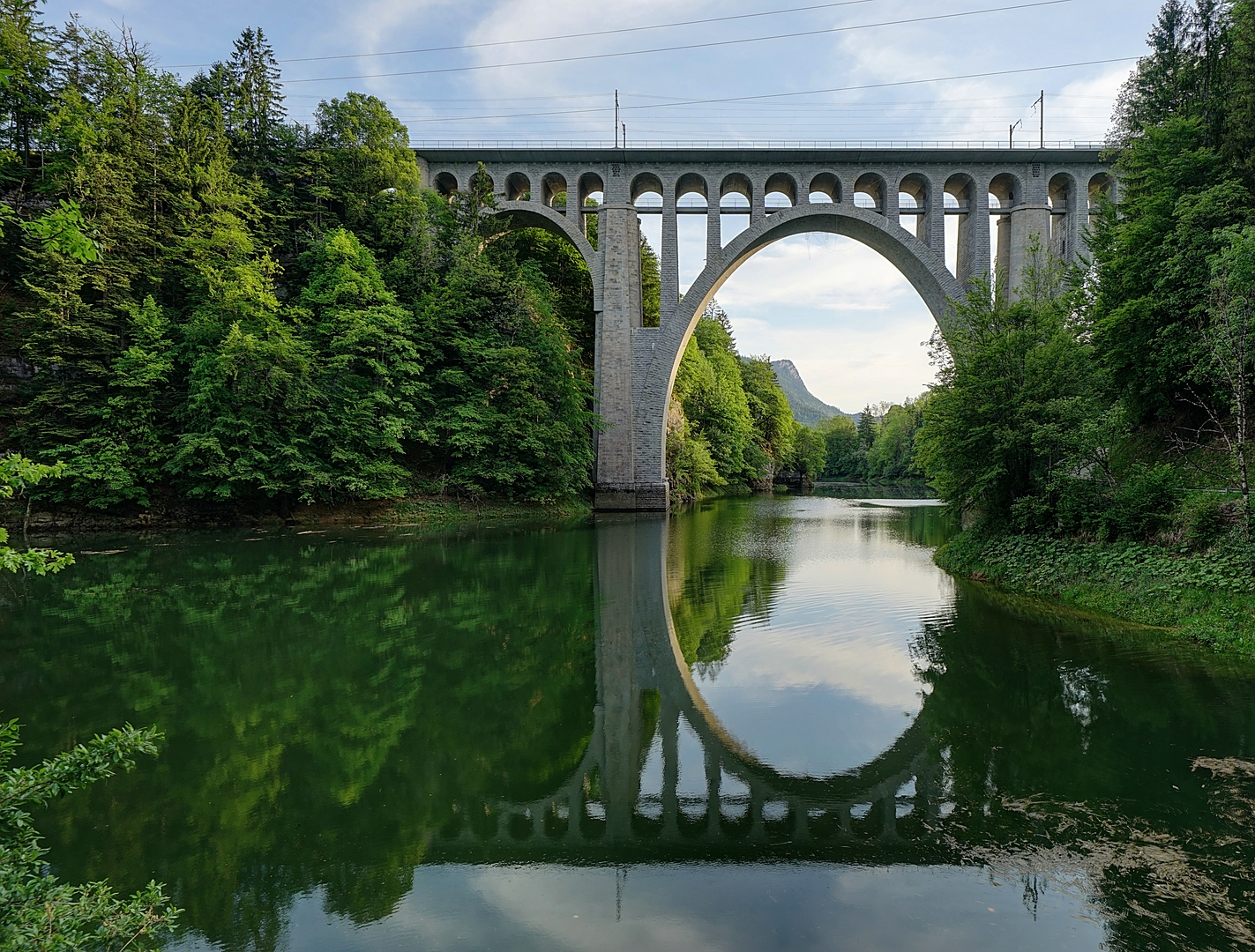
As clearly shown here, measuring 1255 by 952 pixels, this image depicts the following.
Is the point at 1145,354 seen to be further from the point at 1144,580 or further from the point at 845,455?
the point at 845,455

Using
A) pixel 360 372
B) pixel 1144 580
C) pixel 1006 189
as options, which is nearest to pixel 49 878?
pixel 1144 580

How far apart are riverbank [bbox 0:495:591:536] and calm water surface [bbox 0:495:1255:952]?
1096 cm

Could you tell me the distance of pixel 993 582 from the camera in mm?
11438

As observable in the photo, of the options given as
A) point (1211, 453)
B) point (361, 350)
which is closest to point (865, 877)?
point (1211, 453)

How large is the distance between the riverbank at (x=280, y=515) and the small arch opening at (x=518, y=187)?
13804 millimetres

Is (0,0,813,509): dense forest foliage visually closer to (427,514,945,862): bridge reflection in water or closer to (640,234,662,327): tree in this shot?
(640,234,662,327): tree

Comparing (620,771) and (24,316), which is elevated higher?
(24,316)

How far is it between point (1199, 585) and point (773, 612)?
5031mm

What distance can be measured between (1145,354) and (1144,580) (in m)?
4.86

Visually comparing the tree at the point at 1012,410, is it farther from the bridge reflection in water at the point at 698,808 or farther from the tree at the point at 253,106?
the tree at the point at 253,106

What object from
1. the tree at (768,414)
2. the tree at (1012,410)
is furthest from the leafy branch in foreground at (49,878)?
the tree at (768,414)

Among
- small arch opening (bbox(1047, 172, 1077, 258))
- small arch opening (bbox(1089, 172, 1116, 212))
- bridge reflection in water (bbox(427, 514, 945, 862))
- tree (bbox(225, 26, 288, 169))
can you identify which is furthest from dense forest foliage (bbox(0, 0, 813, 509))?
small arch opening (bbox(1089, 172, 1116, 212))

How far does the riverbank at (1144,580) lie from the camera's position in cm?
749

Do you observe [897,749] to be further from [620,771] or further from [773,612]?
[773,612]
